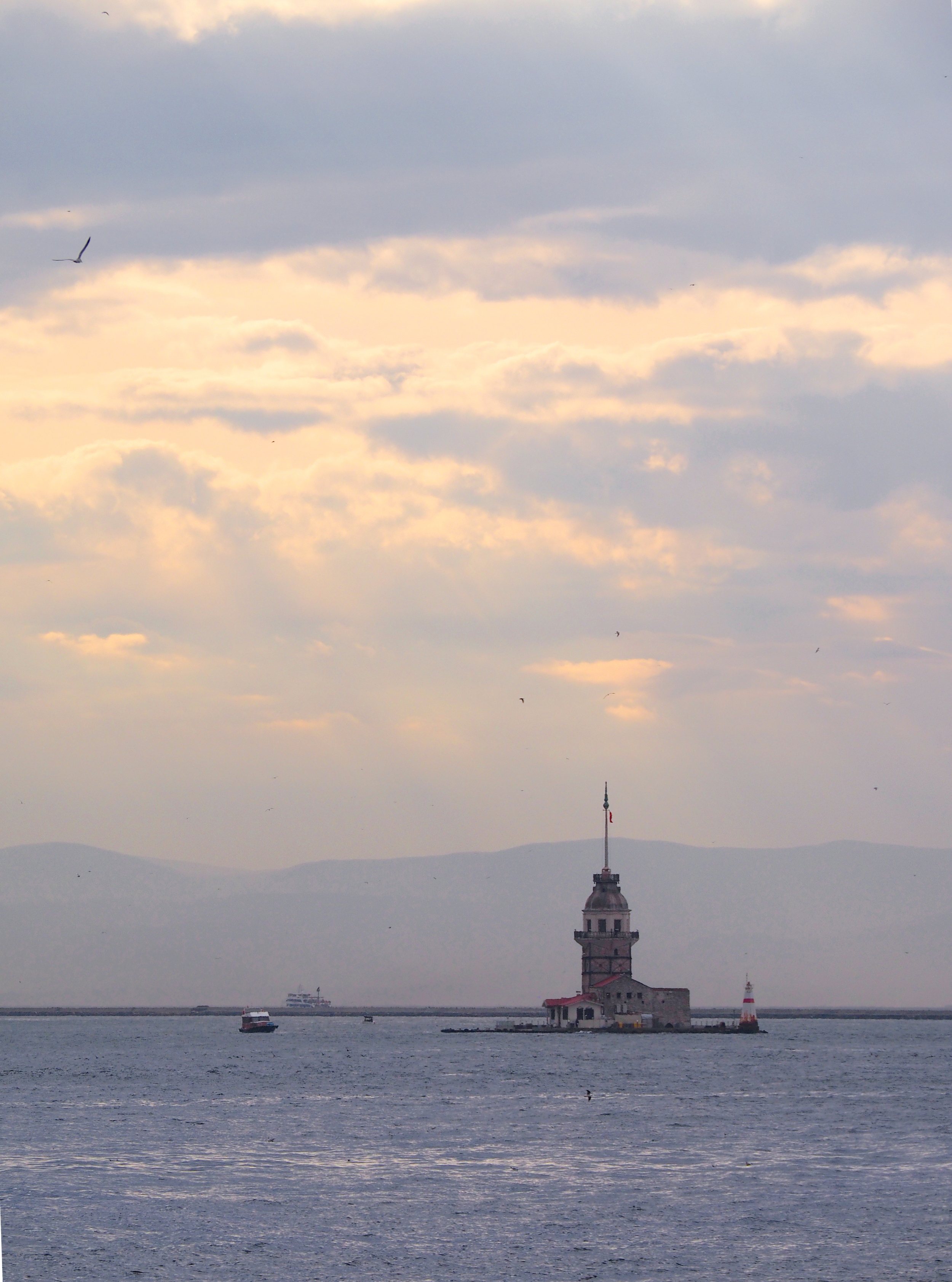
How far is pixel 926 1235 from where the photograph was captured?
46812mm

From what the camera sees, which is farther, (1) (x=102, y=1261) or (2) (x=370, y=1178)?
(2) (x=370, y=1178)

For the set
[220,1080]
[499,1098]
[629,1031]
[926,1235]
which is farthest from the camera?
[629,1031]

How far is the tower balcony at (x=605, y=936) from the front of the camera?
167 meters

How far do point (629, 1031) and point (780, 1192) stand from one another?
112030mm

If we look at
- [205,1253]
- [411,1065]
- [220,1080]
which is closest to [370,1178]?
[205,1253]

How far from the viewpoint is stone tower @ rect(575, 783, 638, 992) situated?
6555 inches

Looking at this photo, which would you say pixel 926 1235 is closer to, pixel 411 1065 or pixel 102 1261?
pixel 102 1261

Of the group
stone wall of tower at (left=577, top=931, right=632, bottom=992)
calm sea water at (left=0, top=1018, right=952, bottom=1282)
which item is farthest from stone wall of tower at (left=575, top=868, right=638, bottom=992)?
calm sea water at (left=0, top=1018, right=952, bottom=1282)

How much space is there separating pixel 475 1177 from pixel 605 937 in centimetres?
11049

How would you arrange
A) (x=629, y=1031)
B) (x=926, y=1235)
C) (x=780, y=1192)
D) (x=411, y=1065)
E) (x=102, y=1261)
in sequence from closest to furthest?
(x=102, y=1261) → (x=926, y=1235) → (x=780, y=1192) → (x=411, y=1065) → (x=629, y=1031)

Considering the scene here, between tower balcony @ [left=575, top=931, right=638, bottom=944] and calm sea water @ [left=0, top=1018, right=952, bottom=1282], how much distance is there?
5394 cm

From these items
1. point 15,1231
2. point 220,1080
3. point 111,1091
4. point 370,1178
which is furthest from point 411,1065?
point 15,1231

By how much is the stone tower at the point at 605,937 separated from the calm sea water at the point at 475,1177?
53.9 m

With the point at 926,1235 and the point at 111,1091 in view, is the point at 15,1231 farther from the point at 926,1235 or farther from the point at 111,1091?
the point at 111,1091
